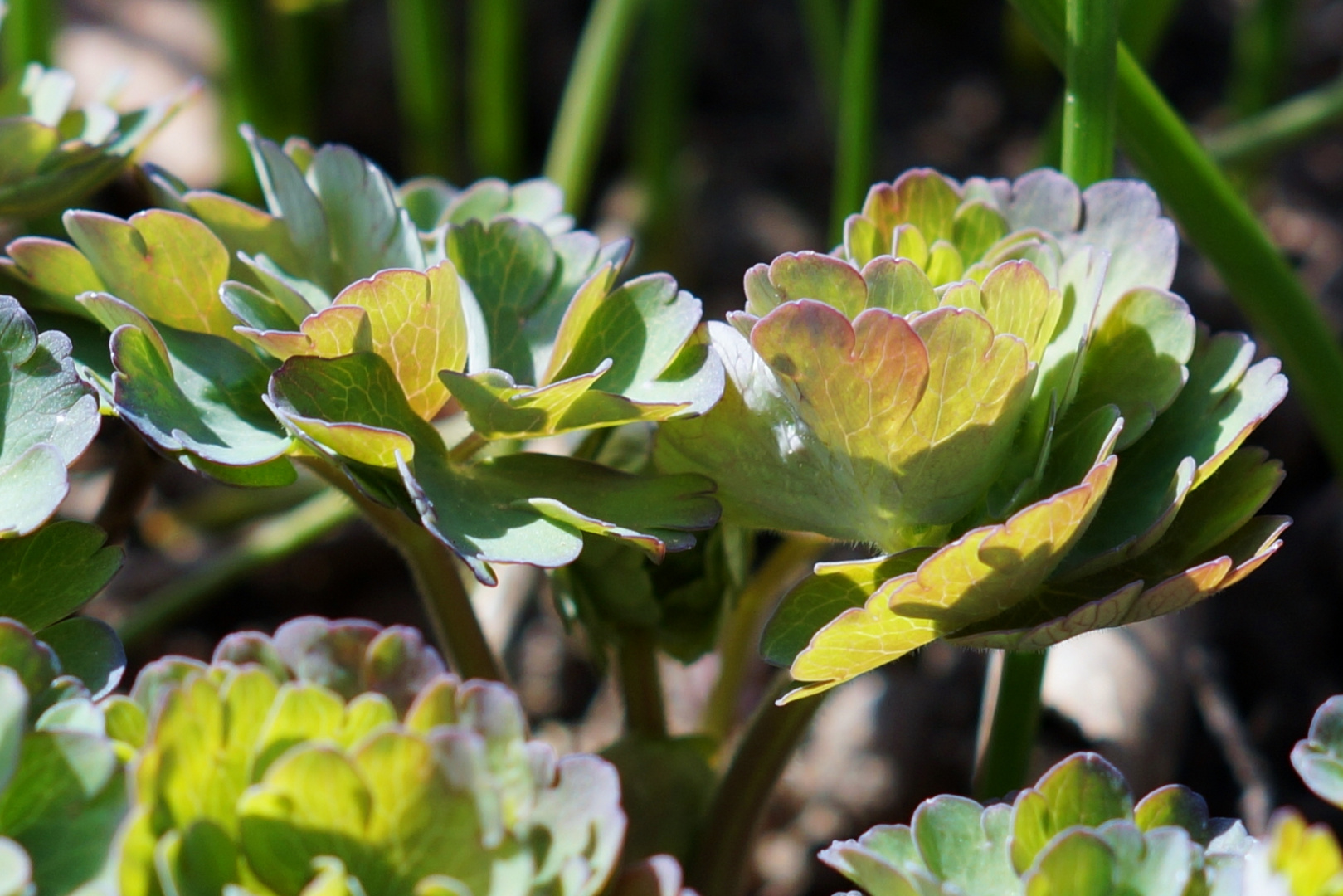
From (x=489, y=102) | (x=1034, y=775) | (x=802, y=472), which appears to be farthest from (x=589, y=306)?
(x=489, y=102)

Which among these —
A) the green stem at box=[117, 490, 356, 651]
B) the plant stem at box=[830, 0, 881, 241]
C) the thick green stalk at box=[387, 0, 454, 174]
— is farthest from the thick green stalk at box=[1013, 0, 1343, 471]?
the thick green stalk at box=[387, 0, 454, 174]

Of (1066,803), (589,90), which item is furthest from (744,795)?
(589,90)

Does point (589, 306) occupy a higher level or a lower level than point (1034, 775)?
higher

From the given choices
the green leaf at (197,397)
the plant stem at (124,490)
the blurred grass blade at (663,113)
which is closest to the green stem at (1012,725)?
the green leaf at (197,397)

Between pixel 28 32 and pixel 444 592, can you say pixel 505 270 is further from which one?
pixel 28 32

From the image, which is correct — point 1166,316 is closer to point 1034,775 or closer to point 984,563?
point 984,563

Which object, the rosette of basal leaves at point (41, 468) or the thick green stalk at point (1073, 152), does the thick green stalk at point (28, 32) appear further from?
the thick green stalk at point (1073, 152)
